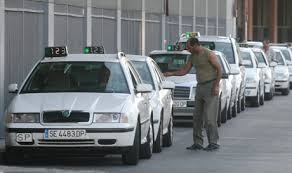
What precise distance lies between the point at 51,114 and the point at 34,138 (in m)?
0.39

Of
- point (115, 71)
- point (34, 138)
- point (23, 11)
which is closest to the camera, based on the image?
point (34, 138)

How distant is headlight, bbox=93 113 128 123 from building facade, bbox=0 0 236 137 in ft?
15.1

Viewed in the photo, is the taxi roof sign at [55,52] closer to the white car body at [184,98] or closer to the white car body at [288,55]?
the white car body at [184,98]

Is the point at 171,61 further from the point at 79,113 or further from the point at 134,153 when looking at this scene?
the point at 79,113

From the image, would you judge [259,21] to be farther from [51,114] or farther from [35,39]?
[51,114]

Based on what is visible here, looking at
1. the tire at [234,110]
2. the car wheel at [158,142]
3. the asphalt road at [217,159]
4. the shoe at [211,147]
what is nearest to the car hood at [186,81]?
the asphalt road at [217,159]

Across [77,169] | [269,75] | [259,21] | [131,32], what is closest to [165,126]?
[77,169]

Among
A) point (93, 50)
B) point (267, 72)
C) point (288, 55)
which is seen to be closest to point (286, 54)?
point (288, 55)

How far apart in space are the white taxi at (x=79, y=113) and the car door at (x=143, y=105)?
0.01 meters

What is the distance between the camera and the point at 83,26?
24.3m

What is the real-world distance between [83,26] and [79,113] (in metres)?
11.0

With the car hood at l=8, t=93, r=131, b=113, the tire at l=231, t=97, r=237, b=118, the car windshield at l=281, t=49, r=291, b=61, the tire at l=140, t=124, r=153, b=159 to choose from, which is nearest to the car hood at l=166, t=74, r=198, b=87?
the tire at l=231, t=97, r=237, b=118

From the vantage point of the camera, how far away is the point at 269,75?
33.6 meters

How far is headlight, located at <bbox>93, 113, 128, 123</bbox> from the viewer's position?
1351cm
